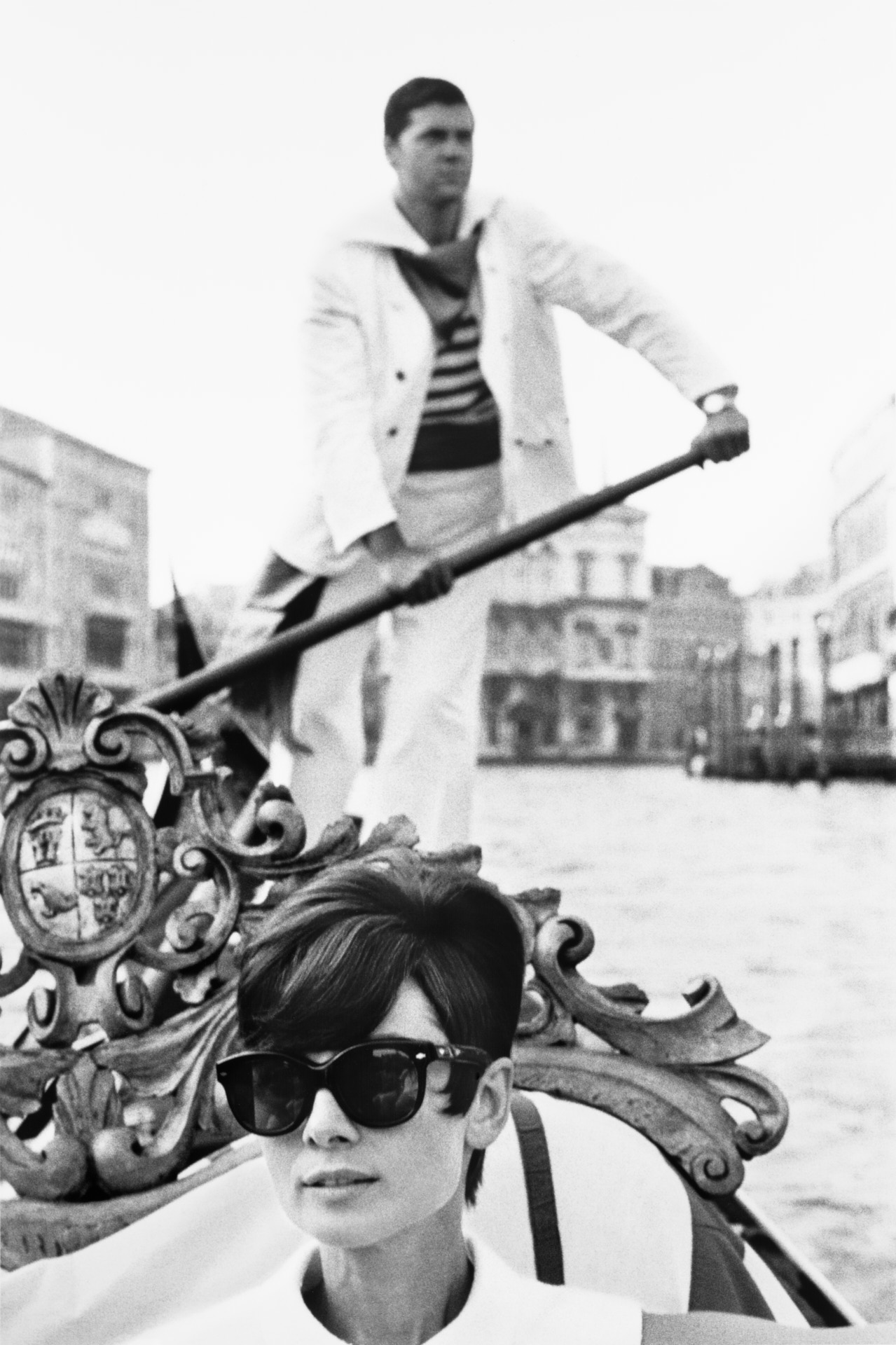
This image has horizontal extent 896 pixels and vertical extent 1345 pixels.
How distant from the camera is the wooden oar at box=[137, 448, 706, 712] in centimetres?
212

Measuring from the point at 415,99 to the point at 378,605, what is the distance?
2.02 ft

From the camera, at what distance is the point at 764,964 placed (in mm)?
2199

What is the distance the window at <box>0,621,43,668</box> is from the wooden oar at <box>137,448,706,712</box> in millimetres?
230

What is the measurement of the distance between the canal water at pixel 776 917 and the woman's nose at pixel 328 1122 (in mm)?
1202

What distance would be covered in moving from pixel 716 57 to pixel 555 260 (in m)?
0.32

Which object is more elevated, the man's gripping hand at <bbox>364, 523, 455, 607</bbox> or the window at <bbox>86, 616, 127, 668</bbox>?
the man's gripping hand at <bbox>364, 523, 455, 607</bbox>

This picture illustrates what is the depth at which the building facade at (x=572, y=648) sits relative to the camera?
2188 mm

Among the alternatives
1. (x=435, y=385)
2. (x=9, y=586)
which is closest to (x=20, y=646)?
(x=9, y=586)

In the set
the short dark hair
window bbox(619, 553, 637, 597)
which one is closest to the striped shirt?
window bbox(619, 553, 637, 597)

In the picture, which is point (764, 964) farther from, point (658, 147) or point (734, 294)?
point (658, 147)

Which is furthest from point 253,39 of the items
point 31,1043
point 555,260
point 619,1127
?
point 619,1127

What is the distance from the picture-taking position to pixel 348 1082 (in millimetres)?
925

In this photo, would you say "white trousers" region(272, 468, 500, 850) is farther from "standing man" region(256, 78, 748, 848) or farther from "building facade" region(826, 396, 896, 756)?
"building facade" region(826, 396, 896, 756)

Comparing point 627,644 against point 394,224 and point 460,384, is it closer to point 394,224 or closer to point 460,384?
point 460,384
